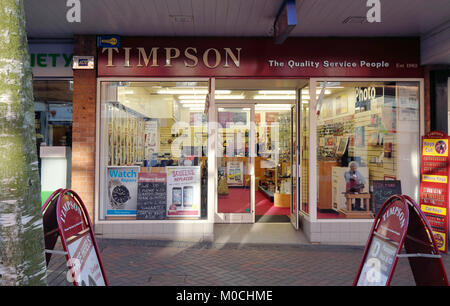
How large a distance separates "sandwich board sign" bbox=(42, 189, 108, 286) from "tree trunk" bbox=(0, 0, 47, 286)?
0.53 meters

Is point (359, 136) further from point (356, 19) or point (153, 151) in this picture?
point (153, 151)

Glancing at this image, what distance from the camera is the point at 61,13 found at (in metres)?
5.45

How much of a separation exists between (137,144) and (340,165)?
386cm

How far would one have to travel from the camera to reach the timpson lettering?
6.33 metres

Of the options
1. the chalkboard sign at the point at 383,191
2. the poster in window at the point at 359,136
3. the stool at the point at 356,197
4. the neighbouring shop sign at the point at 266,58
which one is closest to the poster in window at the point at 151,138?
the neighbouring shop sign at the point at 266,58

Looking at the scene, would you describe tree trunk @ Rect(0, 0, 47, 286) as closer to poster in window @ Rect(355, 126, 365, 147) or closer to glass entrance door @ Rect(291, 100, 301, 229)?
glass entrance door @ Rect(291, 100, 301, 229)

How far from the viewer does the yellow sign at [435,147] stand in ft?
18.9

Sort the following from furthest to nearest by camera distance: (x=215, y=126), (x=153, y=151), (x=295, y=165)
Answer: (x=295, y=165)
(x=153, y=151)
(x=215, y=126)

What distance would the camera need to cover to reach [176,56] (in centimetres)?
634

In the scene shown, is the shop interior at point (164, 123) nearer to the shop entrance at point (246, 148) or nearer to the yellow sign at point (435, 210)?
the shop entrance at point (246, 148)

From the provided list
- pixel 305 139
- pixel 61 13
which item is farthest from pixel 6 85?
pixel 305 139

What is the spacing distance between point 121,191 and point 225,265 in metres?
2.54

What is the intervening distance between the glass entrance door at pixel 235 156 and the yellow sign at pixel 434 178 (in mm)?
3243

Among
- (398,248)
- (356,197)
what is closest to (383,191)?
(356,197)
